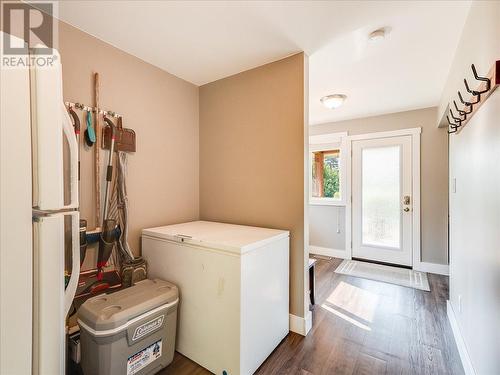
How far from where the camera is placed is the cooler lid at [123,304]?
4.18ft

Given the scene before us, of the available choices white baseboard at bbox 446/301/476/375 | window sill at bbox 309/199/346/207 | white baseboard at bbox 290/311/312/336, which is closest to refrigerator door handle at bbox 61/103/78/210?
white baseboard at bbox 290/311/312/336

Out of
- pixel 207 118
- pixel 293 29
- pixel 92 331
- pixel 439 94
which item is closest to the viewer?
pixel 92 331

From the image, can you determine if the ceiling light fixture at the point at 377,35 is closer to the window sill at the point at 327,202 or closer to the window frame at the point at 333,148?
the window frame at the point at 333,148

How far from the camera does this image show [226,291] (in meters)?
1.48

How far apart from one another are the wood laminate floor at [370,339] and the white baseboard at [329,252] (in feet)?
3.97

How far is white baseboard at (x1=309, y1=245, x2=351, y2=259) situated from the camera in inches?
157

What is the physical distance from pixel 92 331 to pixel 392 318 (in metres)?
2.40

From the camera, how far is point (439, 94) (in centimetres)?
293

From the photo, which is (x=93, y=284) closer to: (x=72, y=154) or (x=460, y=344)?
(x=72, y=154)

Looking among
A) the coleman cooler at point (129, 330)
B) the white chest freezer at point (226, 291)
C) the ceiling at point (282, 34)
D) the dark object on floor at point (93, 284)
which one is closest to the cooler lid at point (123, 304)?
the coleman cooler at point (129, 330)

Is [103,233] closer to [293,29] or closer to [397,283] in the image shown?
[293,29]

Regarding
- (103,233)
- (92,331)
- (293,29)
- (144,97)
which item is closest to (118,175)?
(103,233)

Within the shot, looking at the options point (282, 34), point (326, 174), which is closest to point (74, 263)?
point (282, 34)

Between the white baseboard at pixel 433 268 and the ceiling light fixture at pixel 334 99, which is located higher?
the ceiling light fixture at pixel 334 99
